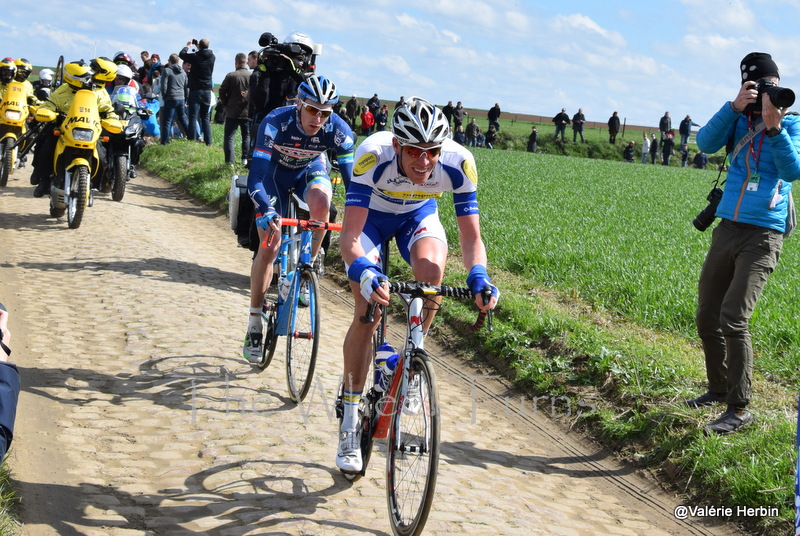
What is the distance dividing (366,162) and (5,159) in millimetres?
12560

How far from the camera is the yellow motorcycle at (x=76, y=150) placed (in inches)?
507

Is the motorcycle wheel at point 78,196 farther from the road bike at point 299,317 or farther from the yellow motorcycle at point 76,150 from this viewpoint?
the road bike at point 299,317

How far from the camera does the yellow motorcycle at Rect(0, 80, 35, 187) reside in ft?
51.4

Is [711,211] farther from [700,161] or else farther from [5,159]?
[700,161]

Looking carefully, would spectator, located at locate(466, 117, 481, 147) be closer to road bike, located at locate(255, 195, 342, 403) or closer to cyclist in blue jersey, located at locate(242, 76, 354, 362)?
cyclist in blue jersey, located at locate(242, 76, 354, 362)

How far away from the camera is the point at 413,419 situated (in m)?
4.92

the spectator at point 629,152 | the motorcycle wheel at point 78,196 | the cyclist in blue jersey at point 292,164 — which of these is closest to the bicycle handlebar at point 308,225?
the cyclist in blue jersey at point 292,164

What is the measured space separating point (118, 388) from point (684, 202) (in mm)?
20589

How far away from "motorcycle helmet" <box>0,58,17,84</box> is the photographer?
42.4 ft

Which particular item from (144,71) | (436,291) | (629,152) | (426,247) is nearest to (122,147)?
(426,247)

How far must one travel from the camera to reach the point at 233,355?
8.12 metres

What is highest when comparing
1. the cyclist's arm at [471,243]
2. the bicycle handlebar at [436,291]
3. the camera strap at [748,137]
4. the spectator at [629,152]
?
the spectator at [629,152]

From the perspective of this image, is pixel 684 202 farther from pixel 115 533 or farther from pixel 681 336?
pixel 115 533

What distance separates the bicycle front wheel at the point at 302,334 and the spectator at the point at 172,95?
17.1m
